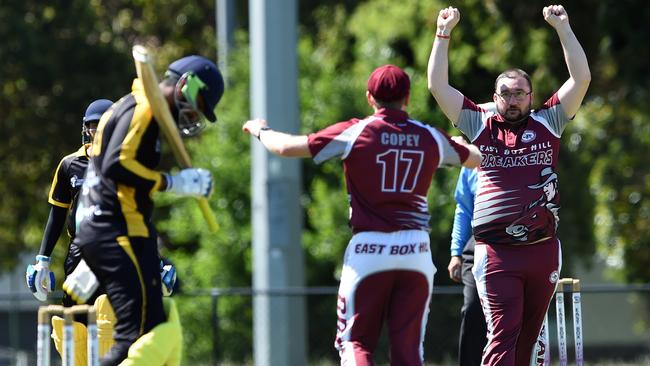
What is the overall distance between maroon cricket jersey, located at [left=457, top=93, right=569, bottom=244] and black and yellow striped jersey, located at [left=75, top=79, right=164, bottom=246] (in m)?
2.21

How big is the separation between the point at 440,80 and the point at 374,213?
56.6 inches

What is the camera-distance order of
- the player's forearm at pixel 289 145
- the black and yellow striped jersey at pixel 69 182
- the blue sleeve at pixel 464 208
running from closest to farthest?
the player's forearm at pixel 289 145
the black and yellow striped jersey at pixel 69 182
the blue sleeve at pixel 464 208

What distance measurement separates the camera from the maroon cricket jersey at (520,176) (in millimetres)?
7949

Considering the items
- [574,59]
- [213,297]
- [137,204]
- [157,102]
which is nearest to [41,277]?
[137,204]

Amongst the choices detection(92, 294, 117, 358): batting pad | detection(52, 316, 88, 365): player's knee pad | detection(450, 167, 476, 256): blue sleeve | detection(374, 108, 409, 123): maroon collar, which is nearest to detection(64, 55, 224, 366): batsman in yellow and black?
detection(374, 108, 409, 123): maroon collar

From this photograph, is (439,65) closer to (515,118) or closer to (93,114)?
(515,118)

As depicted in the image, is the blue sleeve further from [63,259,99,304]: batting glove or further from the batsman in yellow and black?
[63,259,99,304]: batting glove

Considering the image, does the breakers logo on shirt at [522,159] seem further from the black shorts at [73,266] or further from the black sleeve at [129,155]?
the black shorts at [73,266]

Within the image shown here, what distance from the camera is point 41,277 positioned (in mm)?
8188

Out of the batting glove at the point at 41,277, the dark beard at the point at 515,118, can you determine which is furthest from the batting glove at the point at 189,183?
the dark beard at the point at 515,118

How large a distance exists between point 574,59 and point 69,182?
3.21 metres

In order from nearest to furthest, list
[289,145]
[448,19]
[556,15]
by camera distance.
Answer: [289,145], [448,19], [556,15]

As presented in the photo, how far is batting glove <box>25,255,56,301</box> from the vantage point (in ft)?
26.9

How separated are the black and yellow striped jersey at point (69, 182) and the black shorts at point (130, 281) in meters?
1.49
